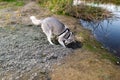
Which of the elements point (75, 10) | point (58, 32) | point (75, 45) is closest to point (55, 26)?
point (58, 32)

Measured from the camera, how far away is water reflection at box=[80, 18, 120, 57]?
9202 mm

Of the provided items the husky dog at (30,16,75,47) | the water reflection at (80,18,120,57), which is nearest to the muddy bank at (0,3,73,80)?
the husky dog at (30,16,75,47)

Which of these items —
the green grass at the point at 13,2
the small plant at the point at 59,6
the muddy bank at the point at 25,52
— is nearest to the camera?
the muddy bank at the point at 25,52

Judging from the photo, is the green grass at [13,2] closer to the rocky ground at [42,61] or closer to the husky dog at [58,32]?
the rocky ground at [42,61]

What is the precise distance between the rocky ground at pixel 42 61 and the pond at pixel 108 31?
50.9 inches

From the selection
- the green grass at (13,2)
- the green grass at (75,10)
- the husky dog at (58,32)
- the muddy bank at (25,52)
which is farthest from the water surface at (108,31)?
the green grass at (13,2)

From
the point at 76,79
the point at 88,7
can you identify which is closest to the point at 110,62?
the point at 76,79

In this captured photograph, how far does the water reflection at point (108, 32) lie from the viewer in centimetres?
920

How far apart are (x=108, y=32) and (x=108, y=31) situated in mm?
236

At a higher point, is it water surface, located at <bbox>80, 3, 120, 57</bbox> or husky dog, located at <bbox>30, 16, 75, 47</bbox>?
husky dog, located at <bbox>30, 16, 75, 47</bbox>

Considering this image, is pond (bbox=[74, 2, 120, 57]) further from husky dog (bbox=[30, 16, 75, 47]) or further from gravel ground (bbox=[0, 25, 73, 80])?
gravel ground (bbox=[0, 25, 73, 80])

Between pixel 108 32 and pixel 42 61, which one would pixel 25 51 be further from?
pixel 108 32

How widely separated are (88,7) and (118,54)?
5.71m

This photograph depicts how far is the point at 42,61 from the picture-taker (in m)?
6.71
